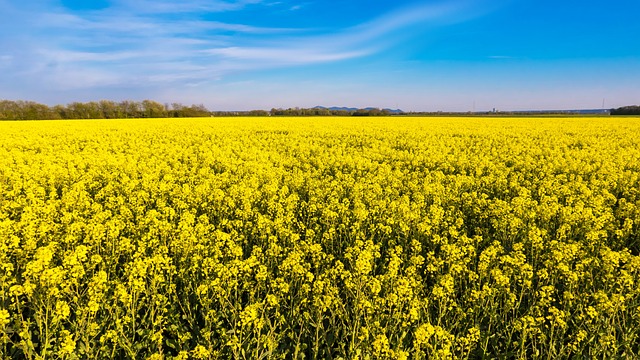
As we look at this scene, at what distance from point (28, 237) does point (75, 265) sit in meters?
1.67

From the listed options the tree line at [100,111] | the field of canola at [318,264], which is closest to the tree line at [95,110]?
the tree line at [100,111]

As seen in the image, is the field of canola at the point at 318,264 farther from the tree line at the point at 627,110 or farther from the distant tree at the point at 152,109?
the tree line at the point at 627,110

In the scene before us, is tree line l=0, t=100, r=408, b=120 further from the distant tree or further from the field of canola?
the field of canola

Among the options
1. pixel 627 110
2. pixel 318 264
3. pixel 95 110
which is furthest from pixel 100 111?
pixel 627 110

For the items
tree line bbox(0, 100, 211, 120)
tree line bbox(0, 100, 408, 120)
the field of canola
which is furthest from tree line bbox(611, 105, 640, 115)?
tree line bbox(0, 100, 211, 120)

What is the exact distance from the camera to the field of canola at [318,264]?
381cm

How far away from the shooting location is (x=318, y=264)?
5012 mm

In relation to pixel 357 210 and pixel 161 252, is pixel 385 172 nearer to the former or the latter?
pixel 357 210

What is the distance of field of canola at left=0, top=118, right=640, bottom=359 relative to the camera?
3809 mm

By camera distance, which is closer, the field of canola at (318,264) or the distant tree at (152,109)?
the field of canola at (318,264)

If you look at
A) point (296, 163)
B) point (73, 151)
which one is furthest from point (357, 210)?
Answer: point (73, 151)

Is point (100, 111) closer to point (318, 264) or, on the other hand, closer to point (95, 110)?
point (95, 110)

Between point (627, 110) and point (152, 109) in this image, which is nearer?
point (152, 109)

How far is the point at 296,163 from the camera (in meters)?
12.7
